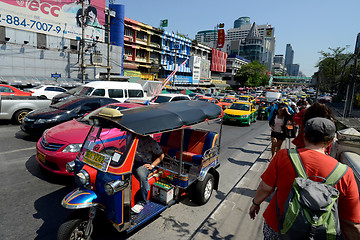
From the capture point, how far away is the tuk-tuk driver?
3660 millimetres

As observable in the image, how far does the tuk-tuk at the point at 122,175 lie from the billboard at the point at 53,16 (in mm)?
21317

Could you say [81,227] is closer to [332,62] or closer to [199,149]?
[199,149]

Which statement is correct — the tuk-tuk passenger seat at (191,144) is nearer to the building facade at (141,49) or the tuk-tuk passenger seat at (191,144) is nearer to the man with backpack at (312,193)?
the man with backpack at (312,193)

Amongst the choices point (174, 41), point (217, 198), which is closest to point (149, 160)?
point (217, 198)

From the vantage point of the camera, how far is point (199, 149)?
5.39 m

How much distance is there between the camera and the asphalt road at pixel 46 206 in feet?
12.0

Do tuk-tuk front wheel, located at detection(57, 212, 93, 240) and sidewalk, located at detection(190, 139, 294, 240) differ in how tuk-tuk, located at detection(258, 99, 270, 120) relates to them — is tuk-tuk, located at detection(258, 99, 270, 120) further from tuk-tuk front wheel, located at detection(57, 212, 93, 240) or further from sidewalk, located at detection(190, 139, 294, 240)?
tuk-tuk front wheel, located at detection(57, 212, 93, 240)

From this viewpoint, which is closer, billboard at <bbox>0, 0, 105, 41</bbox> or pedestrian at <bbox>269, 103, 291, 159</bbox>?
pedestrian at <bbox>269, 103, 291, 159</bbox>

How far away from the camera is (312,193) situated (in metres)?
1.77

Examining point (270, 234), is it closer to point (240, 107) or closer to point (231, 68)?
point (240, 107)

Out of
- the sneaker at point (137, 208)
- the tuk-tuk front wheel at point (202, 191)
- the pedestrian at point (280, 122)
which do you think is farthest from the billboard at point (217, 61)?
the sneaker at point (137, 208)

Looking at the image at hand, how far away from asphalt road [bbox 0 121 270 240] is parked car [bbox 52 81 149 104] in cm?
590

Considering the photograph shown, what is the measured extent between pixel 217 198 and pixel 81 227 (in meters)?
2.97

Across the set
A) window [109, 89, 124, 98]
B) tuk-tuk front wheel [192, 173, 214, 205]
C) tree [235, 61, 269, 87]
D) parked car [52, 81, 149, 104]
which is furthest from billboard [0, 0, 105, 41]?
tree [235, 61, 269, 87]
